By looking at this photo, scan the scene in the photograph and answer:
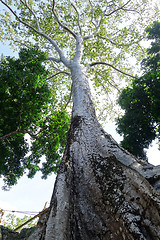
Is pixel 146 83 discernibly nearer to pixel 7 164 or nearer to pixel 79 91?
pixel 79 91

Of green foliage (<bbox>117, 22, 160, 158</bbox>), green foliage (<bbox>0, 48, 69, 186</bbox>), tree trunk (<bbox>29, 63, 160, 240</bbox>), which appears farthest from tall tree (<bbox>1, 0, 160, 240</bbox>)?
green foliage (<bbox>117, 22, 160, 158</bbox>)

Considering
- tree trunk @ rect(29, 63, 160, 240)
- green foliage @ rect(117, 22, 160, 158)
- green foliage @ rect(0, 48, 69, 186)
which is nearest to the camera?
tree trunk @ rect(29, 63, 160, 240)

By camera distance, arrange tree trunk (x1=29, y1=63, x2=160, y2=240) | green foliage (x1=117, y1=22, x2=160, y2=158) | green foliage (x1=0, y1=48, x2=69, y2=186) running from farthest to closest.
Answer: green foliage (x1=117, y1=22, x2=160, y2=158) → green foliage (x1=0, y1=48, x2=69, y2=186) → tree trunk (x1=29, y1=63, x2=160, y2=240)

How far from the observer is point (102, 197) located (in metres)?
1.43

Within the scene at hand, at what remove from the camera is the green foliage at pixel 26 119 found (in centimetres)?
486

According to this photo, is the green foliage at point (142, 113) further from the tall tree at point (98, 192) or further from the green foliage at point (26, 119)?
the tall tree at point (98, 192)

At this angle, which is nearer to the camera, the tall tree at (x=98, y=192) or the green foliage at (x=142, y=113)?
the tall tree at (x=98, y=192)

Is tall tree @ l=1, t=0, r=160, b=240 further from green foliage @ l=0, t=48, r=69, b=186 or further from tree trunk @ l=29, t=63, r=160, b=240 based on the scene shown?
green foliage @ l=0, t=48, r=69, b=186

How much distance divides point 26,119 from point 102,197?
14.5ft

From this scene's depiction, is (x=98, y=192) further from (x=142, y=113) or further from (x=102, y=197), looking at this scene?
(x=142, y=113)

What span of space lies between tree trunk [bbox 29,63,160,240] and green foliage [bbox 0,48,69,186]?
3.47m

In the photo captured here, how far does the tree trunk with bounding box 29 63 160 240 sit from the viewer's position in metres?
1.10

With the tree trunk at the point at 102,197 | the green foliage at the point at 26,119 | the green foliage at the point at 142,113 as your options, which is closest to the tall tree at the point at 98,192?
the tree trunk at the point at 102,197

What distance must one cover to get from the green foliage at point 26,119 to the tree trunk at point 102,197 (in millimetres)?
3471
